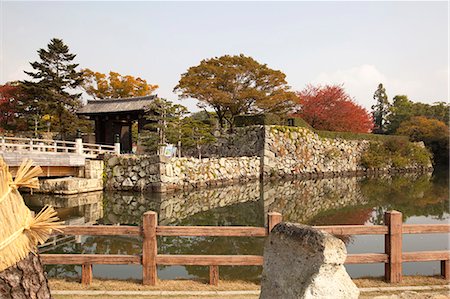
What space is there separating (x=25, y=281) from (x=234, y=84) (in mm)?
24710

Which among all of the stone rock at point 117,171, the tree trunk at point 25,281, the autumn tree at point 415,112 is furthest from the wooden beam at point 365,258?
the autumn tree at point 415,112

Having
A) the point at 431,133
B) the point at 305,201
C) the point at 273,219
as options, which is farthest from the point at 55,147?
the point at 431,133

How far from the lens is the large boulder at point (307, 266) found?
2.07 meters

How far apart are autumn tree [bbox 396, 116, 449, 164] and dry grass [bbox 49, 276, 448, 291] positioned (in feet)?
123

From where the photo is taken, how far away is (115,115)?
915 inches

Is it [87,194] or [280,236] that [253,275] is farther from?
[87,194]

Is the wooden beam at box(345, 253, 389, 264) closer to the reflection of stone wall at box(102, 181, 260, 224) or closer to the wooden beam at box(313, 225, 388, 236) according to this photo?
the wooden beam at box(313, 225, 388, 236)

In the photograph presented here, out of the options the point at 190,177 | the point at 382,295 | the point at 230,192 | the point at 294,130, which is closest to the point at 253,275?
the point at 382,295

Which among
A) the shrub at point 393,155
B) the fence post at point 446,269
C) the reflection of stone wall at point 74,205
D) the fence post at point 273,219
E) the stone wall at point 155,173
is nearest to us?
the fence post at point 273,219

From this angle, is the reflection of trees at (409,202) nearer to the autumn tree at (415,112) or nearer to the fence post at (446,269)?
the fence post at (446,269)

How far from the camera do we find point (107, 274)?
5855mm

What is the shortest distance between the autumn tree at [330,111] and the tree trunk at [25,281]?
32.1 m

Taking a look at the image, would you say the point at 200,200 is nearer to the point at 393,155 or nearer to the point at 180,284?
the point at 180,284

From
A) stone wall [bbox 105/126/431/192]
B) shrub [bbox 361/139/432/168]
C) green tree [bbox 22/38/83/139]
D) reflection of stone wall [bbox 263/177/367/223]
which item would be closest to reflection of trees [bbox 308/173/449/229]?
reflection of stone wall [bbox 263/177/367/223]
